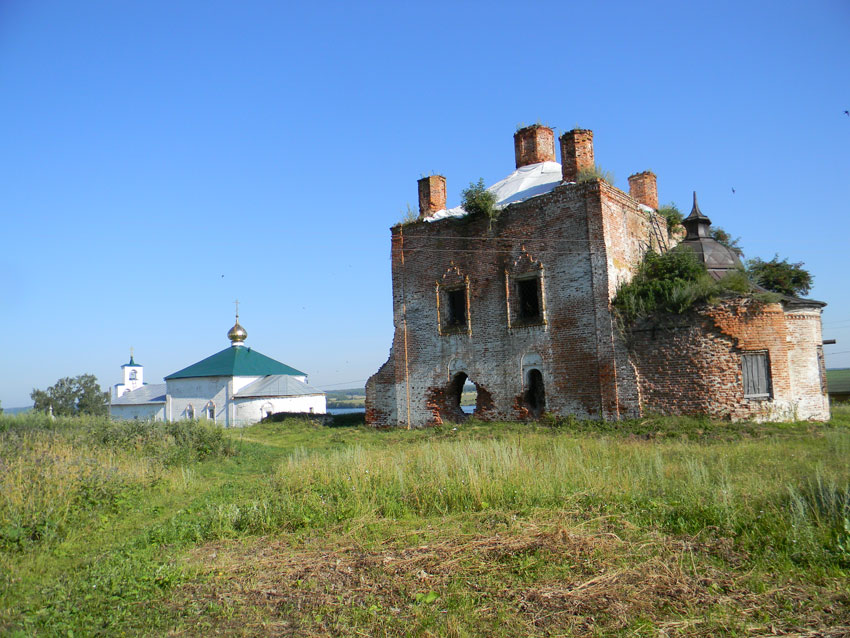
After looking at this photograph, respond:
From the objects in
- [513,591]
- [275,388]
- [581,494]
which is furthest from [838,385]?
[513,591]

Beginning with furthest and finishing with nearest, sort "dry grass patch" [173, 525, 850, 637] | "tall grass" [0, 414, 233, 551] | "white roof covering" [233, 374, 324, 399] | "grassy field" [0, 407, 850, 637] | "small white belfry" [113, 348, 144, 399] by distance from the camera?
"small white belfry" [113, 348, 144, 399], "white roof covering" [233, 374, 324, 399], "tall grass" [0, 414, 233, 551], "grassy field" [0, 407, 850, 637], "dry grass patch" [173, 525, 850, 637]

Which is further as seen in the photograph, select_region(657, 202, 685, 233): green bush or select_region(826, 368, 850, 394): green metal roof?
select_region(826, 368, 850, 394): green metal roof

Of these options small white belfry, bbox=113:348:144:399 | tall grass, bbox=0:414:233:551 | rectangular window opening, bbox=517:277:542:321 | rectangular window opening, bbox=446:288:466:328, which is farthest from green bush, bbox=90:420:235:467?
small white belfry, bbox=113:348:144:399

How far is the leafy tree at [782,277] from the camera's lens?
1973 centimetres

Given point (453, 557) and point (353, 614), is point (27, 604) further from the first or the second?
point (453, 557)

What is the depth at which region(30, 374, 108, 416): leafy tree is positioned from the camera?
1797 inches

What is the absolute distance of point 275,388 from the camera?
30.1 metres

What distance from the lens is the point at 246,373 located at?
101ft

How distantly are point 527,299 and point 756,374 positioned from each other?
6.17m

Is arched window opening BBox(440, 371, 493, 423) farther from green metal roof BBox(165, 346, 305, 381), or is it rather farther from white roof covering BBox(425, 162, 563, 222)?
green metal roof BBox(165, 346, 305, 381)

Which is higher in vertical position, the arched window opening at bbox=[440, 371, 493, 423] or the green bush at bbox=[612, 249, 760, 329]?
the green bush at bbox=[612, 249, 760, 329]

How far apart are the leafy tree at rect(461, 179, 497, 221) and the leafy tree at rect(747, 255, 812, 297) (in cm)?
902

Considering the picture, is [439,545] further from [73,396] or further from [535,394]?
[73,396]

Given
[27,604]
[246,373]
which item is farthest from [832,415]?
[246,373]
